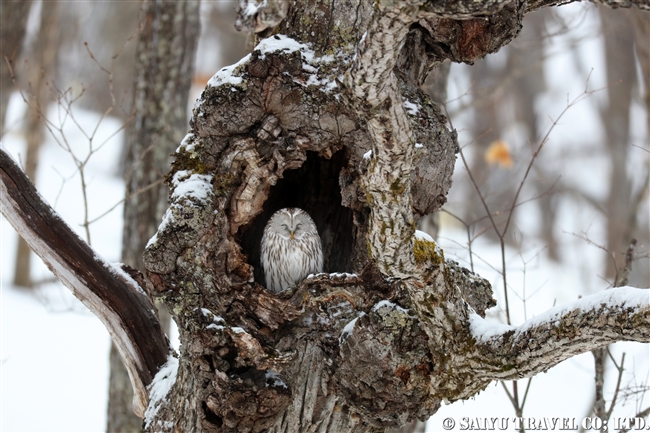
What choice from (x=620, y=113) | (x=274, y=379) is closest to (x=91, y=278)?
(x=274, y=379)

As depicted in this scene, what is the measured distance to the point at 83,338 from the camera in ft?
28.2

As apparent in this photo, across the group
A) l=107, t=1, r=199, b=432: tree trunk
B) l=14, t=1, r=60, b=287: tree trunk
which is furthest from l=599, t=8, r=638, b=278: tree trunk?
l=14, t=1, r=60, b=287: tree trunk

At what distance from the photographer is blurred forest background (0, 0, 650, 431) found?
5605mm

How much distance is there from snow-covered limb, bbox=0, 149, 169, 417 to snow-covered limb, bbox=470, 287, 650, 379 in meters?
1.87

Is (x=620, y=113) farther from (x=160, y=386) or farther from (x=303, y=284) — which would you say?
(x=160, y=386)

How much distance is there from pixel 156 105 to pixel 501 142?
6.95 m

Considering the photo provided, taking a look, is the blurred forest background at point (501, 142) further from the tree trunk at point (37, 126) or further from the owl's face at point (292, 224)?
the owl's face at point (292, 224)

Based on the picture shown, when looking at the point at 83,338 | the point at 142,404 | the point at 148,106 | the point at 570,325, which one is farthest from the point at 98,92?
the point at 570,325

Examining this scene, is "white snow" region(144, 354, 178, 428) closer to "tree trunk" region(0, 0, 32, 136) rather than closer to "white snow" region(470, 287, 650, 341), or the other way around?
"white snow" region(470, 287, 650, 341)

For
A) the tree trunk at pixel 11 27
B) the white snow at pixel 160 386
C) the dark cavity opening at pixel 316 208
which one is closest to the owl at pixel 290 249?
the dark cavity opening at pixel 316 208

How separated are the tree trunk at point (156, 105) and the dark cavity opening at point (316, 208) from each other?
1130 millimetres

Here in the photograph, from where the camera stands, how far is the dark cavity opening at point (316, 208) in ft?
16.0

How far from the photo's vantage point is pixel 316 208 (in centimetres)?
530

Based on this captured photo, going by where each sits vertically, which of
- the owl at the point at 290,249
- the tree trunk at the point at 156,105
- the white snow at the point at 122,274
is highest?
the tree trunk at the point at 156,105
